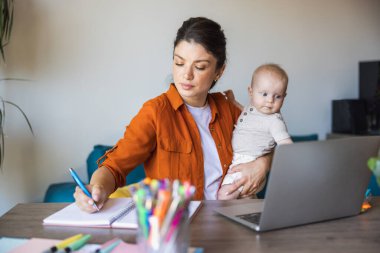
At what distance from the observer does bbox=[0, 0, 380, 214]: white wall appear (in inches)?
96.6

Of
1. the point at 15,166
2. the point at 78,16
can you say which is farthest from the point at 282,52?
the point at 15,166

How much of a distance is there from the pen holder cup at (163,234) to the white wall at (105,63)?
6.52 feet

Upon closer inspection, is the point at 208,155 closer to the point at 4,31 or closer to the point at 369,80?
the point at 4,31

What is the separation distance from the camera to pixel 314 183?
36.9 inches

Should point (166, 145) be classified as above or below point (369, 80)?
below

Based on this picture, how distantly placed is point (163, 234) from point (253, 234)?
0.34m

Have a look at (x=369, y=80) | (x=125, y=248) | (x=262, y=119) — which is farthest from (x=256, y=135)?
(x=369, y=80)

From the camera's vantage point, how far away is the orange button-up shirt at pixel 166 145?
142 cm

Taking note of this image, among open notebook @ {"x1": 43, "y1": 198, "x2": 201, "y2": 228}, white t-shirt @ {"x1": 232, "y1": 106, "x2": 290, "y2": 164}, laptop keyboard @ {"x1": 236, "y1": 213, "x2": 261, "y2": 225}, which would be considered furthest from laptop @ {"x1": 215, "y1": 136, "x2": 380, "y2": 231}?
white t-shirt @ {"x1": 232, "y1": 106, "x2": 290, "y2": 164}

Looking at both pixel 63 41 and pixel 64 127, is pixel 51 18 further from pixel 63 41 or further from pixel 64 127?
pixel 64 127

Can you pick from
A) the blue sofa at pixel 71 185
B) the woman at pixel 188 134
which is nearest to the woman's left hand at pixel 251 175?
the woman at pixel 188 134

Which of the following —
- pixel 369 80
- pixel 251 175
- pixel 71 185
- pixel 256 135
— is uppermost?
pixel 369 80

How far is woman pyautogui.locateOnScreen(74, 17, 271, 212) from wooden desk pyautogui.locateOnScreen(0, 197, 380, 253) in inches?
14.9

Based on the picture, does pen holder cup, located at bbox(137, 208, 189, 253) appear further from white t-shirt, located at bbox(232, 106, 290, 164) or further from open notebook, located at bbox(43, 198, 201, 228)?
white t-shirt, located at bbox(232, 106, 290, 164)
